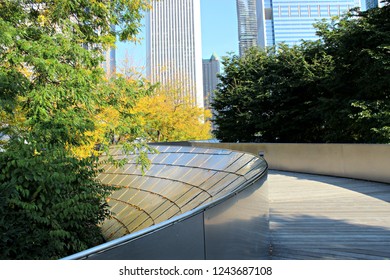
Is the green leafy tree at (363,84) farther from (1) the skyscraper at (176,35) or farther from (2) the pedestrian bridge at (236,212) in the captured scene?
(1) the skyscraper at (176,35)

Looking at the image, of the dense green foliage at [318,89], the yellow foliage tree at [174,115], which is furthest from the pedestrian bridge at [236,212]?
the yellow foliage tree at [174,115]

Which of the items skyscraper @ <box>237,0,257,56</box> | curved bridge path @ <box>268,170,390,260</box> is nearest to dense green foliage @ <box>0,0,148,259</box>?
curved bridge path @ <box>268,170,390,260</box>

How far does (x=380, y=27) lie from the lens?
39.0 ft

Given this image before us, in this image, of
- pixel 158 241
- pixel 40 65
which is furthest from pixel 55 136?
pixel 158 241

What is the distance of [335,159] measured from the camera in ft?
35.7

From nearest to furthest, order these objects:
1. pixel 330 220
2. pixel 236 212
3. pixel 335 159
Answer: pixel 236 212
pixel 330 220
pixel 335 159

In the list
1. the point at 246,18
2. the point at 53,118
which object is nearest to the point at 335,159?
the point at 53,118

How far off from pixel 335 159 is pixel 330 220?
5.49 metres

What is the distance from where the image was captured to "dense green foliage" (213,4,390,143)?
38.7 feet

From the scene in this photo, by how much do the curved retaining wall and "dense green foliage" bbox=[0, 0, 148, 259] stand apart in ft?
4.75

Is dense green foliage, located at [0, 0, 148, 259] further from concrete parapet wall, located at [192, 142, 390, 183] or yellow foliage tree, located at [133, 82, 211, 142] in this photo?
yellow foliage tree, located at [133, 82, 211, 142]

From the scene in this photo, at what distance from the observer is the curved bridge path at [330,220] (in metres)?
4.42

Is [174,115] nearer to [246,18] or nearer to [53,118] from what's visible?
[53,118]
